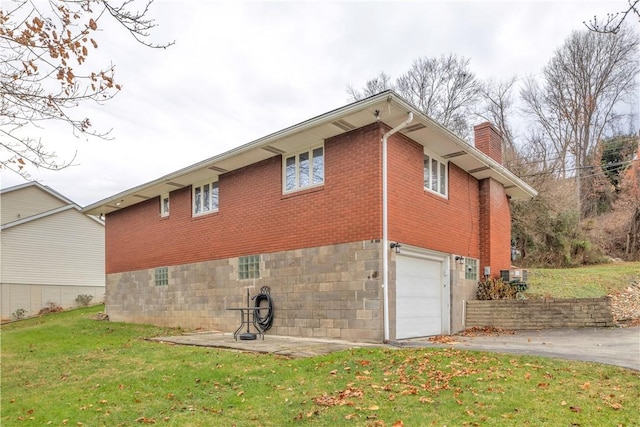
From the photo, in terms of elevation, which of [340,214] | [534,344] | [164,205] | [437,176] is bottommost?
[534,344]

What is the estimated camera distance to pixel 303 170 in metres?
11.5

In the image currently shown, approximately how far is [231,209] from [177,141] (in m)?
4.81

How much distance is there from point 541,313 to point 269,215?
24.6 ft

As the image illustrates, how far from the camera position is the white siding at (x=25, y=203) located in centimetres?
2769

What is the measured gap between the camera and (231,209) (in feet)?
44.3

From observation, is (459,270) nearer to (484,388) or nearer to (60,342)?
(484,388)

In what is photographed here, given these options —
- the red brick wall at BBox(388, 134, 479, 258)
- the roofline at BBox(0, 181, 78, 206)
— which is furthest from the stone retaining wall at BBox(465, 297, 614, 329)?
the roofline at BBox(0, 181, 78, 206)

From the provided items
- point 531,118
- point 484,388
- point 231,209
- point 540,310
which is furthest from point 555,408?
point 531,118

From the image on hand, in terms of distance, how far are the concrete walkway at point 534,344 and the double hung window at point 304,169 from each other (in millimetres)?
3771

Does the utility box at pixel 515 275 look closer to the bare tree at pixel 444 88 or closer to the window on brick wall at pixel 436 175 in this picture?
the window on brick wall at pixel 436 175

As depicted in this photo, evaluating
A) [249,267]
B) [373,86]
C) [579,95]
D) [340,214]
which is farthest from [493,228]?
[579,95]

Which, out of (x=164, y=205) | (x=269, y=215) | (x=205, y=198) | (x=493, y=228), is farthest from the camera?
(x=164, y=205)

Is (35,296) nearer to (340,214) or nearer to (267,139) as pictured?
(267,139)

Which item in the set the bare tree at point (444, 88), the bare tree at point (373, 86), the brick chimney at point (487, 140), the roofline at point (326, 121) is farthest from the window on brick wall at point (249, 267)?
the bare tree at point (373, 86)
